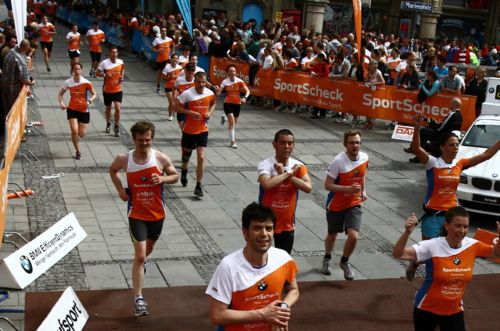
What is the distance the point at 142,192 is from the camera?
27.6 ft

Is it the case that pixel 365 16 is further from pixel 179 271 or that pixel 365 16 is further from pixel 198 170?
pixel 179 271

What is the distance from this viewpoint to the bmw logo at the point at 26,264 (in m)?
6.99

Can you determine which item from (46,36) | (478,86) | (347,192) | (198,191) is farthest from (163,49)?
(347,192)

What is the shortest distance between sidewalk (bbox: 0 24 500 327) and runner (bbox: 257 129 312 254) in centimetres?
144

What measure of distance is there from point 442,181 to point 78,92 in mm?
8300

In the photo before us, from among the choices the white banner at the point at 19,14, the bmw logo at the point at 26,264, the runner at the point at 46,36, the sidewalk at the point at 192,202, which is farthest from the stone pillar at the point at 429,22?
the bmw logo at the point at 26,264

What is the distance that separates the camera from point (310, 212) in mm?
12836

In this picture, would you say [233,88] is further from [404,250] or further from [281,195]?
[404,250]

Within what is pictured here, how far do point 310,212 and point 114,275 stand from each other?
14.0 feet

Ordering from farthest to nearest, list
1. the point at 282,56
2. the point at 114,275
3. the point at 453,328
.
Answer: the point at 282,56
the point at 114,275
the point at 453,328

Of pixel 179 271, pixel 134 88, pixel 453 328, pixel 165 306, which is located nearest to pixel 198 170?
pixel 179 271

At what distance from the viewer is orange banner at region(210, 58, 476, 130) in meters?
19.5

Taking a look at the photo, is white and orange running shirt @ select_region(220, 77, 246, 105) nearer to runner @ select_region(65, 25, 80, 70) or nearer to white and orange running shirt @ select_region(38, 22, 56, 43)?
runner @ select_region(65, 25, 80, 70)

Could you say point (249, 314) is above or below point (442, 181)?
above
